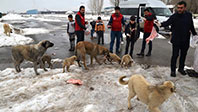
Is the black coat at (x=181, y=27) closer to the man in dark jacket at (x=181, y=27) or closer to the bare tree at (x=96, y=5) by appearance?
the man in dark jacket at (x=181, y=27)

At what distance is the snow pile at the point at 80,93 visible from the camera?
3.21 m

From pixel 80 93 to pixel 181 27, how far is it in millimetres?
3673

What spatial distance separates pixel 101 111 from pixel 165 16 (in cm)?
1378

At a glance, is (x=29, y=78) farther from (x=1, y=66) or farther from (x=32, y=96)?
(x=1, y=66)

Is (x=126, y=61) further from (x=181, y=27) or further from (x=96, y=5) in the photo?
(x=96, y=5)

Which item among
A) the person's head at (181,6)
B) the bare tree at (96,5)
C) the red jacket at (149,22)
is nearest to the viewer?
the person's head at (181,6)

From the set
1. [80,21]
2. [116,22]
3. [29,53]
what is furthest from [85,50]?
[116,22]

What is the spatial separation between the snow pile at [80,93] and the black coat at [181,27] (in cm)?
126

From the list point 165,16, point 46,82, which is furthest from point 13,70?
point 165,16

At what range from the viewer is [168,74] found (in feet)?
16.4

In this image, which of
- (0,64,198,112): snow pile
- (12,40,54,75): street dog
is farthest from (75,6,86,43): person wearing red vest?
(0,64,198,112): snow pile

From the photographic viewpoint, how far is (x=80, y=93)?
3.79 metres

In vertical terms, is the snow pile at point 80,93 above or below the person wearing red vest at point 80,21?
below

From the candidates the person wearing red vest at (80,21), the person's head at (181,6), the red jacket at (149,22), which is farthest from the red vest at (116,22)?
the person's head at (181,6)
